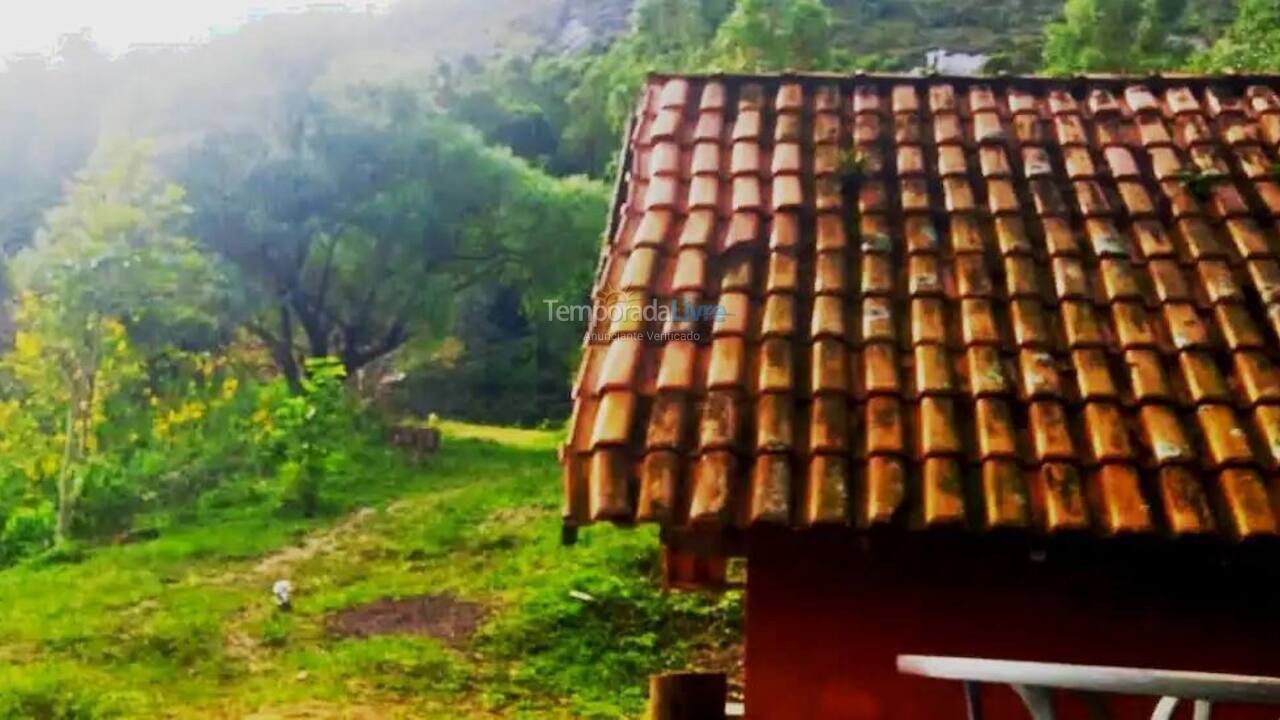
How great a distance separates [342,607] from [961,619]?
8523 mm

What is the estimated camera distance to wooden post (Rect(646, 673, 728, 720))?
393 cm

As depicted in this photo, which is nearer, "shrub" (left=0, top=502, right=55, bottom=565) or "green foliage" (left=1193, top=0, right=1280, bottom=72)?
"shrub" (left=0, top=502, right=55, bottom=565)

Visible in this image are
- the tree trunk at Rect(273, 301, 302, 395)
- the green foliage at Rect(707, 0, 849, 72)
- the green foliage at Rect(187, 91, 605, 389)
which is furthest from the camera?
the tree trunk at Rect(273, 301, 302, 395)

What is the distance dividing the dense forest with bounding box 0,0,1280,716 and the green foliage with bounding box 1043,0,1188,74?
0.08 meters

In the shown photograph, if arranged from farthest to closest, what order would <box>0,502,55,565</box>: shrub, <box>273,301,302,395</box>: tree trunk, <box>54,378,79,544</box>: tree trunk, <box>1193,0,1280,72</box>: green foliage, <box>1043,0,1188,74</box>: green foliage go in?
<box>1043,0,1188,74</box>: green foliage < <box>273,301,302,395</box>: tree trunk < <box>1193,0,1280,72</box>: green foliage < <box>54,378,79,544</box>: tree trunk < <box>0,502,55,565</box>: shrub

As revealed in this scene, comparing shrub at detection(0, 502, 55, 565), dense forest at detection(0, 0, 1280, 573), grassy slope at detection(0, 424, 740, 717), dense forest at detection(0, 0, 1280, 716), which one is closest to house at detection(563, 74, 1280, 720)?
grassy slope at detection(0, 424, 740, 717)

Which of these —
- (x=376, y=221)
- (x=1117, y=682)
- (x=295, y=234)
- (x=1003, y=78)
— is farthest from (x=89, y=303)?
(x=1117, y=682)

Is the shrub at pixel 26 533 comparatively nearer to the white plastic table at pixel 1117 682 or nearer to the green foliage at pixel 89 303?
the green foliage at pixel 89 303

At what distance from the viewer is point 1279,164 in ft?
14.8

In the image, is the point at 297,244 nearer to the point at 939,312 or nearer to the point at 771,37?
the point at 771,37

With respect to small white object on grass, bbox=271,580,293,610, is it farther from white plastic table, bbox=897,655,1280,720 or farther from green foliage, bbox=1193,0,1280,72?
green foliage, bbox=1193,0,1280,72

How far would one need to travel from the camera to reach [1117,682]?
6.23 feet

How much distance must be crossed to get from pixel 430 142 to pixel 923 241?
18120mm

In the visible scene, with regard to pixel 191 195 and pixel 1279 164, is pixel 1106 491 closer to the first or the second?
pixel 1279 164
